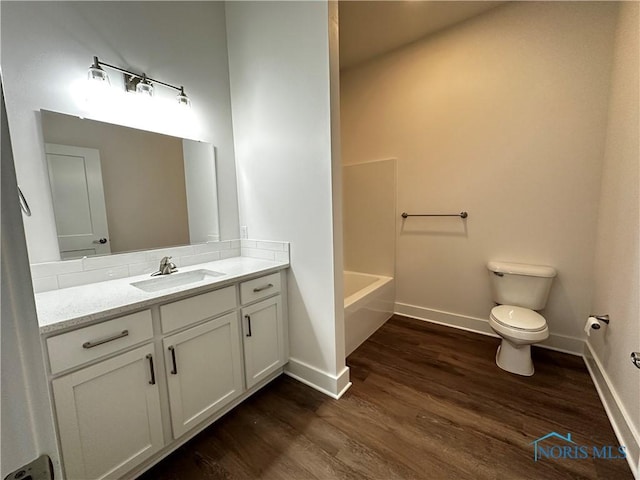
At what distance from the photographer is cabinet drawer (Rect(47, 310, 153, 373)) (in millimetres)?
963

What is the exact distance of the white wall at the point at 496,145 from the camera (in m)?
1.92

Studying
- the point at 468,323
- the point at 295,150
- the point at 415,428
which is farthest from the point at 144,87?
the point at 468,323

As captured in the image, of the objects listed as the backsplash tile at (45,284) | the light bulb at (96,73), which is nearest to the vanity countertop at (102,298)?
the backsplash tile at (45,284)

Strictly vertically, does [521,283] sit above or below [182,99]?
below

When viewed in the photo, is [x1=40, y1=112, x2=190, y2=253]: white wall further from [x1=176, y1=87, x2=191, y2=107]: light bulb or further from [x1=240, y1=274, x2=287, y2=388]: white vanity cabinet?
[x1=240, y1=274, x2=287, y2=388]: white vanity cabinet

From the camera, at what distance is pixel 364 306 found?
2.35m

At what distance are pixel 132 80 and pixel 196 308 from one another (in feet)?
4.59

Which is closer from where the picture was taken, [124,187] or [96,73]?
[96,73]

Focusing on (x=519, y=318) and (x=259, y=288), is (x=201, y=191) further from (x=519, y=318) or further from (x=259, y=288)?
(x=519, y=318)

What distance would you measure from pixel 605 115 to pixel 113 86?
3.17 meters

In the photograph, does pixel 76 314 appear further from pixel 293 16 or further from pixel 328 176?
pixel 293 16

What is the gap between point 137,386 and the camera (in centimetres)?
118

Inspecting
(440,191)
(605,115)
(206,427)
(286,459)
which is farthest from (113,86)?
(605,115)

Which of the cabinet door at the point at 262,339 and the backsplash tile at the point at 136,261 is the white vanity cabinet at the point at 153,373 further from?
the backsplash tile at the point at 136,261
